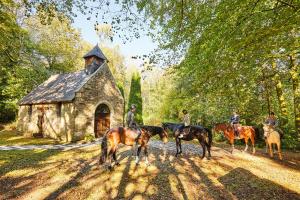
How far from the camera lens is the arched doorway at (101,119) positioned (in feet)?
68.7

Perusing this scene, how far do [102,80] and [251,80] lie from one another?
1427 centimetres

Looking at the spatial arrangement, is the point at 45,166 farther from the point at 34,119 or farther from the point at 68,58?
the point at 68,58

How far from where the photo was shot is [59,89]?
71.4 ft

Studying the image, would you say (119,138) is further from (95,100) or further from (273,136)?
(95,100)

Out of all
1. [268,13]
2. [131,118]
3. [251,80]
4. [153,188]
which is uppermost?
[268,13]

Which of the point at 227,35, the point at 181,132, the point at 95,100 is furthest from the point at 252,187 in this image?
the point at 95,100

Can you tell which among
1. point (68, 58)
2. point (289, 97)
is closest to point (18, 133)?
point (68, 58)

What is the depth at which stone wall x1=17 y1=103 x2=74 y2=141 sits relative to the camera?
60.7 ft

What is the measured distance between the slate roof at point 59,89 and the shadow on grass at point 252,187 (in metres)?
14.3

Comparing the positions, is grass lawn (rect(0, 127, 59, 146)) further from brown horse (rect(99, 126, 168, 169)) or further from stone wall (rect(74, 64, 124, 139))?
brown horse (rect(99, 126, 168, 169))

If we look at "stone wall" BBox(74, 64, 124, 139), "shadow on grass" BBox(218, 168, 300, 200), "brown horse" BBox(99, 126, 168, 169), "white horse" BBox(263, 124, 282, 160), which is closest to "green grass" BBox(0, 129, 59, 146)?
"stone wall" BBox(74, 64, 124, 139)

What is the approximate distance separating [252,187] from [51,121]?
1823 cm

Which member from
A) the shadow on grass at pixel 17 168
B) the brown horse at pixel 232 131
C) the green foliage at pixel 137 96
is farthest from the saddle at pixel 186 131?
the green foliage at pixel 137 96

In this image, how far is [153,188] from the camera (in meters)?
7.40
